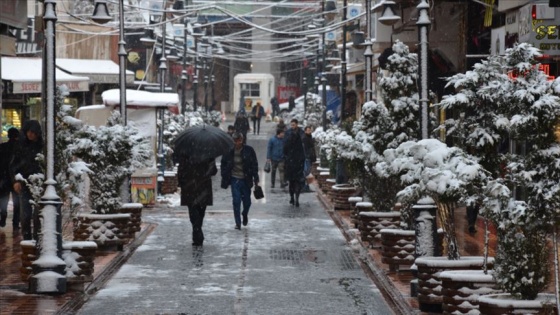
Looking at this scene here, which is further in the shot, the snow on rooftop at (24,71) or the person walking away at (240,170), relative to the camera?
the snow on rooftop at (24,71)

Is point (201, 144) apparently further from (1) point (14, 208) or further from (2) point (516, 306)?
(2) point (516, 306)

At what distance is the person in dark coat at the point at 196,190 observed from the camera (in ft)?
71.4

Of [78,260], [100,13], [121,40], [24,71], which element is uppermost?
[100,13]

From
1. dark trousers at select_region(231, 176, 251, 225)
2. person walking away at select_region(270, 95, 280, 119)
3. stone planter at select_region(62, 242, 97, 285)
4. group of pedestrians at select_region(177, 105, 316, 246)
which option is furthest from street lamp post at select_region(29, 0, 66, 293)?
person walking away at select_region(270, 95, 280, 119)

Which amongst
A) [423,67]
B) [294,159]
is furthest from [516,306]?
[294,159]

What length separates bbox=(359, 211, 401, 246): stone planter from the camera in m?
21.0

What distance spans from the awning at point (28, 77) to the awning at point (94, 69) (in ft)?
19.1

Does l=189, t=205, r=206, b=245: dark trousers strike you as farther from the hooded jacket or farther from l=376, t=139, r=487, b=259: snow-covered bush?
l=376, t=139, r=487, b=259: snow-covered bush

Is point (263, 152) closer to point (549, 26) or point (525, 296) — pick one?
point (549, 26)

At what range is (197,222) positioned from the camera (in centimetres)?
2177

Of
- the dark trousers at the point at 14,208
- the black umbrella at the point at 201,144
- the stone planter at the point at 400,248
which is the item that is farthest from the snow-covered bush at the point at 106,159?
the stone planter at the point at 400,248

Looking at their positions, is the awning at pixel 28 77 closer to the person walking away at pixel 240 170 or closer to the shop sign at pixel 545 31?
the person walking away at pixel 240 170

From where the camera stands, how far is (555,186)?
11.3m

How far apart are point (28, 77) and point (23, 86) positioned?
74cm
